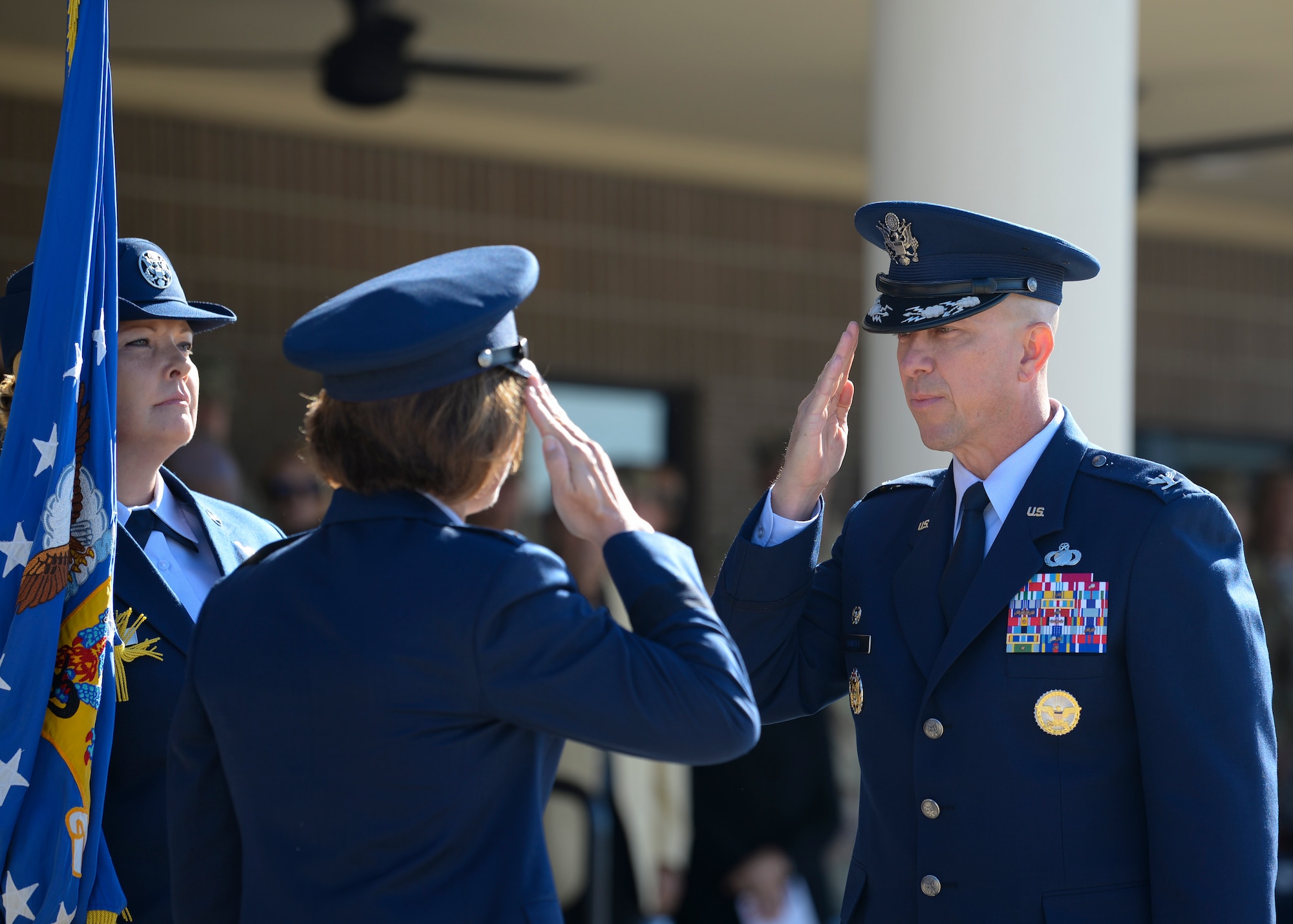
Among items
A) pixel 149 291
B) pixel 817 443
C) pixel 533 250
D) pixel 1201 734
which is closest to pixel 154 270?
pixel 149 291

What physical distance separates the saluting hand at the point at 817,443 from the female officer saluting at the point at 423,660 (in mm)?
505

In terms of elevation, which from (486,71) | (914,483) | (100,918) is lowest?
(100,918)

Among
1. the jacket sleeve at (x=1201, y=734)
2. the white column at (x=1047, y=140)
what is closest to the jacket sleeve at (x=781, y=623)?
the jacket sleeve at (x=1201, y=734)

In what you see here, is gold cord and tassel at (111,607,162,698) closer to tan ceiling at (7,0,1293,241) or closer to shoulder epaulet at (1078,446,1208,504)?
shoulder epaulet at (1078,446,1208,504)

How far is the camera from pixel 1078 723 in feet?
5.83

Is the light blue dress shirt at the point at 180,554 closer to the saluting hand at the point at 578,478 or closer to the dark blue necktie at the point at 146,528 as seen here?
the dark blue necktie at the point at 146,528

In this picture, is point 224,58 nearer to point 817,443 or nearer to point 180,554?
point 180,554

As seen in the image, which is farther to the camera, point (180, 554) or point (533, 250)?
point (533, 250)

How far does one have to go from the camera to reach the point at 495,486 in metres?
1.58

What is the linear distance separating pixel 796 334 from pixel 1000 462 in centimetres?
605

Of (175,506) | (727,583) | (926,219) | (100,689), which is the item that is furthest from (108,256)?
(926,219)

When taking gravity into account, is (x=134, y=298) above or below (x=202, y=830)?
above

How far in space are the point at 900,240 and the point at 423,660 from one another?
3.30ft

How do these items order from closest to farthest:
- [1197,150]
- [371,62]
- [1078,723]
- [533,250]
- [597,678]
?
[597,678] < [1078,723] < [371,62] < [1197,150] < [533,250]
